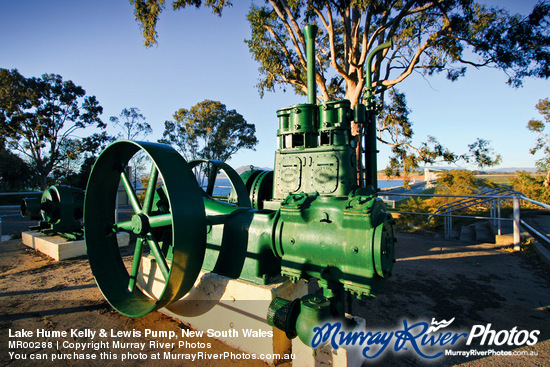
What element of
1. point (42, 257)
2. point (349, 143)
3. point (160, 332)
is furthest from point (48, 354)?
point (349, 143)

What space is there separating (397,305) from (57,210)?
219 inches

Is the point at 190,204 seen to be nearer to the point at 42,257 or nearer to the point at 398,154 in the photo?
the point at 42,257

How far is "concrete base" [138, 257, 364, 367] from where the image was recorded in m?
1.85

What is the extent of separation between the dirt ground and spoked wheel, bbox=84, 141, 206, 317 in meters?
0.39

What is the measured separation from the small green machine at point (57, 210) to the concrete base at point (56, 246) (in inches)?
6.3

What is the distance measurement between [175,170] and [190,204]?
0.91 ft

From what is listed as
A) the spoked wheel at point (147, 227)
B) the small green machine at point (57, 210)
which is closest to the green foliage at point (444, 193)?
the spoked wheel at point (147, 227)

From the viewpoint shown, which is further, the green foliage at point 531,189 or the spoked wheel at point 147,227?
the green foliage at point 531,189

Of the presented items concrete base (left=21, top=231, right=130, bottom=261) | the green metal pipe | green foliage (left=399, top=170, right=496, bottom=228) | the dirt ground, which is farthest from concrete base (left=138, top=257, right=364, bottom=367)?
green foliage (left=399, top=170, right=496, bottom=228)

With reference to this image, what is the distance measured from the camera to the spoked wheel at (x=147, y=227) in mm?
1974

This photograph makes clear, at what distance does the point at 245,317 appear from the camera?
215 cm

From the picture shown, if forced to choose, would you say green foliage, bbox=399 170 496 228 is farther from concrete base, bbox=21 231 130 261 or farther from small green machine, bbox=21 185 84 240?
small green machine, bbox=21 185 84 240

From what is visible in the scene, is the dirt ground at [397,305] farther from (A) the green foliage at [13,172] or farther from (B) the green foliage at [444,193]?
(A) the green foliage at [13,172]

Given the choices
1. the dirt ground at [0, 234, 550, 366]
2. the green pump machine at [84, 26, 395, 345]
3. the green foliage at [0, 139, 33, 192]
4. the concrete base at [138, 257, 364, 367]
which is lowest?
the dirt ground at [0, 234, 550, 366]
